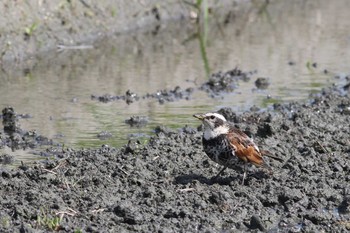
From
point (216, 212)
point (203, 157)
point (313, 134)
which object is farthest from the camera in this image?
point (313, 134)

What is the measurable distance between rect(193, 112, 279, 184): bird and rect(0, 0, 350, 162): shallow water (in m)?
2.46

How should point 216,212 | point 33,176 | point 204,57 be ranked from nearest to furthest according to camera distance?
point 216,212, point 33,176, point 204,57

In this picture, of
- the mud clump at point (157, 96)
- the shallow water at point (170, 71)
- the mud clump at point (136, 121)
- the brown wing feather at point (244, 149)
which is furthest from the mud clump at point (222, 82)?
the brown wing feather at point (244, 149)

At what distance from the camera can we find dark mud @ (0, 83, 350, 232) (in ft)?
29.6

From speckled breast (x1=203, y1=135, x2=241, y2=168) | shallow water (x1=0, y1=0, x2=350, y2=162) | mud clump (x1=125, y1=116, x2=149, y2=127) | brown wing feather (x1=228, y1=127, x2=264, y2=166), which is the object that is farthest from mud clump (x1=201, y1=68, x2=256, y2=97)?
speckled breast (x1=203, y1=135, x2=241, y2=168)

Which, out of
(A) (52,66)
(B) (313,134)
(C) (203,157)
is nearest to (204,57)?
(A) (52,66)

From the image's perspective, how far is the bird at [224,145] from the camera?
33.7 ft

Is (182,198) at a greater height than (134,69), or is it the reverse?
(134,69)

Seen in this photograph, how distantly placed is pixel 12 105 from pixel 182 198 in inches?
222

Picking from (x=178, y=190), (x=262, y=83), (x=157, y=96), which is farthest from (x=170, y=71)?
(x=178, y=190)

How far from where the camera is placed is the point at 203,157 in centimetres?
1152

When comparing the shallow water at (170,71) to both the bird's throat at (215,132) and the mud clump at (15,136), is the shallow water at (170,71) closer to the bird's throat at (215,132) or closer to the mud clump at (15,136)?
the mud clump at (15,136)

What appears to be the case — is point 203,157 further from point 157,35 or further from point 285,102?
point 157,35

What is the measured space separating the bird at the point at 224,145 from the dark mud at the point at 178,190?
27cm
